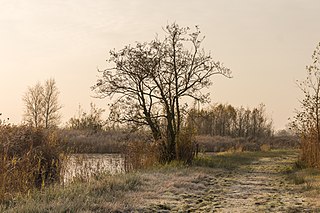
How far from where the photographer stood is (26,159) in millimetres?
8734

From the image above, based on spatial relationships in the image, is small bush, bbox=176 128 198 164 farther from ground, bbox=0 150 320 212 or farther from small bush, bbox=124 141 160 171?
ground, bbox=0 150 320 212

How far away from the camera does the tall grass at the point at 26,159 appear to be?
757 cm

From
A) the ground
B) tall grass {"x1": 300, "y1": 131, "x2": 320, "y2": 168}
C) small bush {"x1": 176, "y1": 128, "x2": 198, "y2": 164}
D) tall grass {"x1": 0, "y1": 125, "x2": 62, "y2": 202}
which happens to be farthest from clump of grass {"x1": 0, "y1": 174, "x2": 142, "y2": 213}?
tall grass {"x1": 300, "y1": 131, "x2": 320, "y2": 168}

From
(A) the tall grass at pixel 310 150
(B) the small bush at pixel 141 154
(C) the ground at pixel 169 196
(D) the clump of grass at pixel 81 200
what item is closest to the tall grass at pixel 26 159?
(D) the clump of grass at pixel 81 200

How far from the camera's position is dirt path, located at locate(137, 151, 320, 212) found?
648 centimetres

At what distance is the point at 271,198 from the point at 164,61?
8021 mm

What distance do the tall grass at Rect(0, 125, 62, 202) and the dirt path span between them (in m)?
2.41

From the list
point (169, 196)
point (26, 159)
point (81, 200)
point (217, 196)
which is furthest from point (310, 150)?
point (81, 200)

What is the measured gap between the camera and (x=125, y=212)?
5.86m

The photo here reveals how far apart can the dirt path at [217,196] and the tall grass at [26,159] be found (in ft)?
7.90

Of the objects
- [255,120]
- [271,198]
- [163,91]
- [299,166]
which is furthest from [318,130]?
[255,120]

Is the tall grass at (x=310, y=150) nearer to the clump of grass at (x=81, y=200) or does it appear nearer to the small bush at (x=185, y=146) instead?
the small bush at (x=185, y=146)

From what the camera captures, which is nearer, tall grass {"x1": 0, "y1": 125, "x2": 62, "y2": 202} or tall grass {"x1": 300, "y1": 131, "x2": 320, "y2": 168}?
tall grass {"x1": 0, "y1": 125, "x2": 62, "y2": 202}

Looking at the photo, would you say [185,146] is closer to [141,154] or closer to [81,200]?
[141,154]
